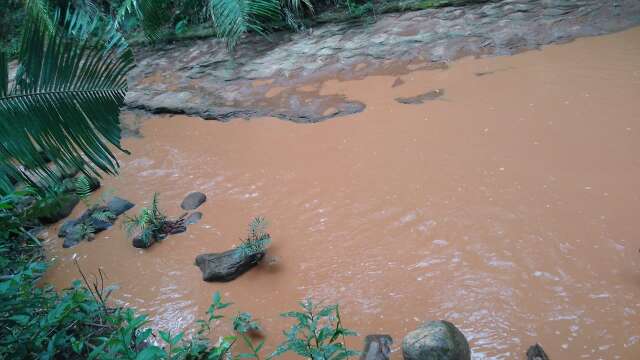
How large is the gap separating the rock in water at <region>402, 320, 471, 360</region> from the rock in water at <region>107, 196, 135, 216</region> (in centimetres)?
278

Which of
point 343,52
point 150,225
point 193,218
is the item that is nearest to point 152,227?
point 150,225

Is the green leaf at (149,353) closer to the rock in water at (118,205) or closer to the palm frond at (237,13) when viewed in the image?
the rock in water at (118,205)

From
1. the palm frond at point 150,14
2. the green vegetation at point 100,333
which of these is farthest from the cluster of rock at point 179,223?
the palm frond at point 150,14

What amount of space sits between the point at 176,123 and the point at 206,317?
10.6 feet

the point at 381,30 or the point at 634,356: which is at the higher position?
the point at 381,30

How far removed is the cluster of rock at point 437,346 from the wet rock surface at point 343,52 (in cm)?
280

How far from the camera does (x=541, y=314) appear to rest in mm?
2211

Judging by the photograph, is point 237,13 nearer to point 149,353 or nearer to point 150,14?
point 150,14

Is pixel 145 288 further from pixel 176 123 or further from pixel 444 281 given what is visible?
pixel 176 123

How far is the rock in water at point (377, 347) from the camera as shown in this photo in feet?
7.02

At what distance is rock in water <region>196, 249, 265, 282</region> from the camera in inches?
112

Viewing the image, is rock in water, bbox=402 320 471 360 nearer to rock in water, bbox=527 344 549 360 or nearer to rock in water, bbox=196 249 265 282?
rock in water, bbox=527 344 549 360

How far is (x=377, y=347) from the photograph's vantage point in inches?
85.7

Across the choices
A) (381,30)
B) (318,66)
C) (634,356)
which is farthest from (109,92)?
(381,30)
